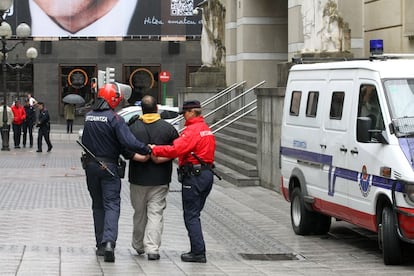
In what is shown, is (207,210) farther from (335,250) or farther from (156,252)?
(156,252)

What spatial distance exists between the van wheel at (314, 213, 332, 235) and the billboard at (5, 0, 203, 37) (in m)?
40.2

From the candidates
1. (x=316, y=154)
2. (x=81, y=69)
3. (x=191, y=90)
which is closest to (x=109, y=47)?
(x=81, y=69)

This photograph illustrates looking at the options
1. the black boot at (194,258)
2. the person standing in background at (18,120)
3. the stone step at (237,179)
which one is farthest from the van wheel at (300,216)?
the person standing in background at (18,120)

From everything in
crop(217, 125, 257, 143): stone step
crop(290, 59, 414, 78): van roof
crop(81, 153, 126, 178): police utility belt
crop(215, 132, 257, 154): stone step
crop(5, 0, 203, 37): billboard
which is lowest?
crop(215, 132, 257, 154): stone step

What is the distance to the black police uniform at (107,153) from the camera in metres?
9.66

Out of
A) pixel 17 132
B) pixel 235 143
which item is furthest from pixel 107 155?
pixel 17 132

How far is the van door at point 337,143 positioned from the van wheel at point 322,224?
2.44 ft

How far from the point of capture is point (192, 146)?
974cm

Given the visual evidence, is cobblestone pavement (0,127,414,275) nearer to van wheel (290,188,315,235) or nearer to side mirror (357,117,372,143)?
van wheel (290,188,315,235)

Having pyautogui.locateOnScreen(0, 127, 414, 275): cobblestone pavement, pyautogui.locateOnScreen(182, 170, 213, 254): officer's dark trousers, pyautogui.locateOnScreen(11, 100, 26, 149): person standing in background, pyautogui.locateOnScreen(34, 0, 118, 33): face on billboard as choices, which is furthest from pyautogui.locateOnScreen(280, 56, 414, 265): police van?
pyautogui.locateOnScreen(34, 0, 118, 33): face on billboard

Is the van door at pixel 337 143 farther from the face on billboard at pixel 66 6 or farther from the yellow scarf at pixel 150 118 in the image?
the face on billboard at pixel 66 6

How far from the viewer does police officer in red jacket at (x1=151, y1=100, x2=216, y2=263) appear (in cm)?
977

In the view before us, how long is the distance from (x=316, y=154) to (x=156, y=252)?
309 cm

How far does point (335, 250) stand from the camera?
11.5 metres
